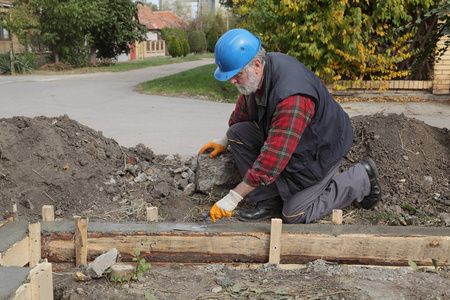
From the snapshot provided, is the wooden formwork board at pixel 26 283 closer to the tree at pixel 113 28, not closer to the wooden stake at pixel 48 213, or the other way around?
the wooden stake at pixel 48 213

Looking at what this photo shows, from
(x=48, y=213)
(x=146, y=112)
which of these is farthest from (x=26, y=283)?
(x=146, y=112)

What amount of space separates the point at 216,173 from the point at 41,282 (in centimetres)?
208

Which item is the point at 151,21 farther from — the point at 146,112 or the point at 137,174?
the point at 137,174

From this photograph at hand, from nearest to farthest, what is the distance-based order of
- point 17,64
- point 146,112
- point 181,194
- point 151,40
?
1. point 181,194
2. point 146,112
3. point 17,64
4. point 151,40

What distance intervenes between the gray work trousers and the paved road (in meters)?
2.06

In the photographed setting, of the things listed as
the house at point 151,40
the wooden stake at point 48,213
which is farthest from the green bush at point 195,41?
the wooden stake at point 48,213

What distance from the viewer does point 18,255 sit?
2791 mm

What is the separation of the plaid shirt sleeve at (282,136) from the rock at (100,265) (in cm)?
104

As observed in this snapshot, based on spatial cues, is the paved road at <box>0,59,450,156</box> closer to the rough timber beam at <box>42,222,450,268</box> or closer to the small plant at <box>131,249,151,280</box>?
the rough timber beam at <box>42,222,450,268</box>

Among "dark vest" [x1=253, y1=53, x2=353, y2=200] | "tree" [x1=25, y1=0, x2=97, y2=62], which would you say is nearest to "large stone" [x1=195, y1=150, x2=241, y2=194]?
"dark vest" [x1=253, y1=53, x2=353, y2=200]

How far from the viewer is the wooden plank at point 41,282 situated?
7.24ft

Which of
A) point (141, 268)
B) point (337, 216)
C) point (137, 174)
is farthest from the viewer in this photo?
point (137, 174)

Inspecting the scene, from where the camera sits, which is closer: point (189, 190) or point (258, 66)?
point (258, 66)

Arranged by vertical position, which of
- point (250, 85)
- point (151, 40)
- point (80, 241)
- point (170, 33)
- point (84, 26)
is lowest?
point (80, 241)
